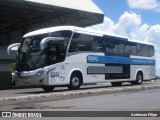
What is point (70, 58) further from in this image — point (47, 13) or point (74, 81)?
point (47, 13)

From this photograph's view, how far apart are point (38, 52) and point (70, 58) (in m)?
2.19

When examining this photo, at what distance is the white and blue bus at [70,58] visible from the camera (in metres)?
21.8

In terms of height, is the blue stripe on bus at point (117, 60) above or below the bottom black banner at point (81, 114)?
above

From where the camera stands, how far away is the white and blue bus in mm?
21750

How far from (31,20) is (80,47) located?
25.9 meters

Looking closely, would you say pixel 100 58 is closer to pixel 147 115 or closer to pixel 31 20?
pixel 147 115

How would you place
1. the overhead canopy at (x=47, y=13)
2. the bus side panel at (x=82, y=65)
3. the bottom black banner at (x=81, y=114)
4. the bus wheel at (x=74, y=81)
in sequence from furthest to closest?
the overhead canopy at (x=47, y=13) < the bus wheel at (x=74, y=81) < the bus side panel at (x=82, y=65) < the bottom black banner at (x=81, y=114)

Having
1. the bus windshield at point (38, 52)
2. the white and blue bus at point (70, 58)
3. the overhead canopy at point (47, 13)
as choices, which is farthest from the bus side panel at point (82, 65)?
the overhead canopy at point (47, 13)

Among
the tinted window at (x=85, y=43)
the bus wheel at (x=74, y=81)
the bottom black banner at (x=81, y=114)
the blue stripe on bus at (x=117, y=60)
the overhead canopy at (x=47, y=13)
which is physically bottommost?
the bottom black banner at (x=81, y=114)

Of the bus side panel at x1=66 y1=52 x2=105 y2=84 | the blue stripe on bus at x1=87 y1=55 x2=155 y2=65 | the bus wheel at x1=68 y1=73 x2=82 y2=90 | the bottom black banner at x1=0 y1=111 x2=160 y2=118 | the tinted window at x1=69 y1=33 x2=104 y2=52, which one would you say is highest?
the tinted window at x1=69 y1=33 x2=104 y2=52

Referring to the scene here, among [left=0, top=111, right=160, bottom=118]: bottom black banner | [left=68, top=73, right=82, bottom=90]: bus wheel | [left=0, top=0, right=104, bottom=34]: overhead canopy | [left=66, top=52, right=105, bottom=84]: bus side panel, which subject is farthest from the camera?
[left=0, top=0, right=104, bottom=34]: overhead canopy

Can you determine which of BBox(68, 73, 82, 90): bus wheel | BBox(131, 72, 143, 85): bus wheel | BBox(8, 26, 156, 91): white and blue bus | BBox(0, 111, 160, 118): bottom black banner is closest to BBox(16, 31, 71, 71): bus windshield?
BBox(8, 26, 156, 91): white and blue bus

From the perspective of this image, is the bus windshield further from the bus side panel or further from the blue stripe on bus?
the blue stripe on bus

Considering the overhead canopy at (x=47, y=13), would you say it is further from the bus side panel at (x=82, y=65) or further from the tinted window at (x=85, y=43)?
the bus side panel at (x=82, y=65)
